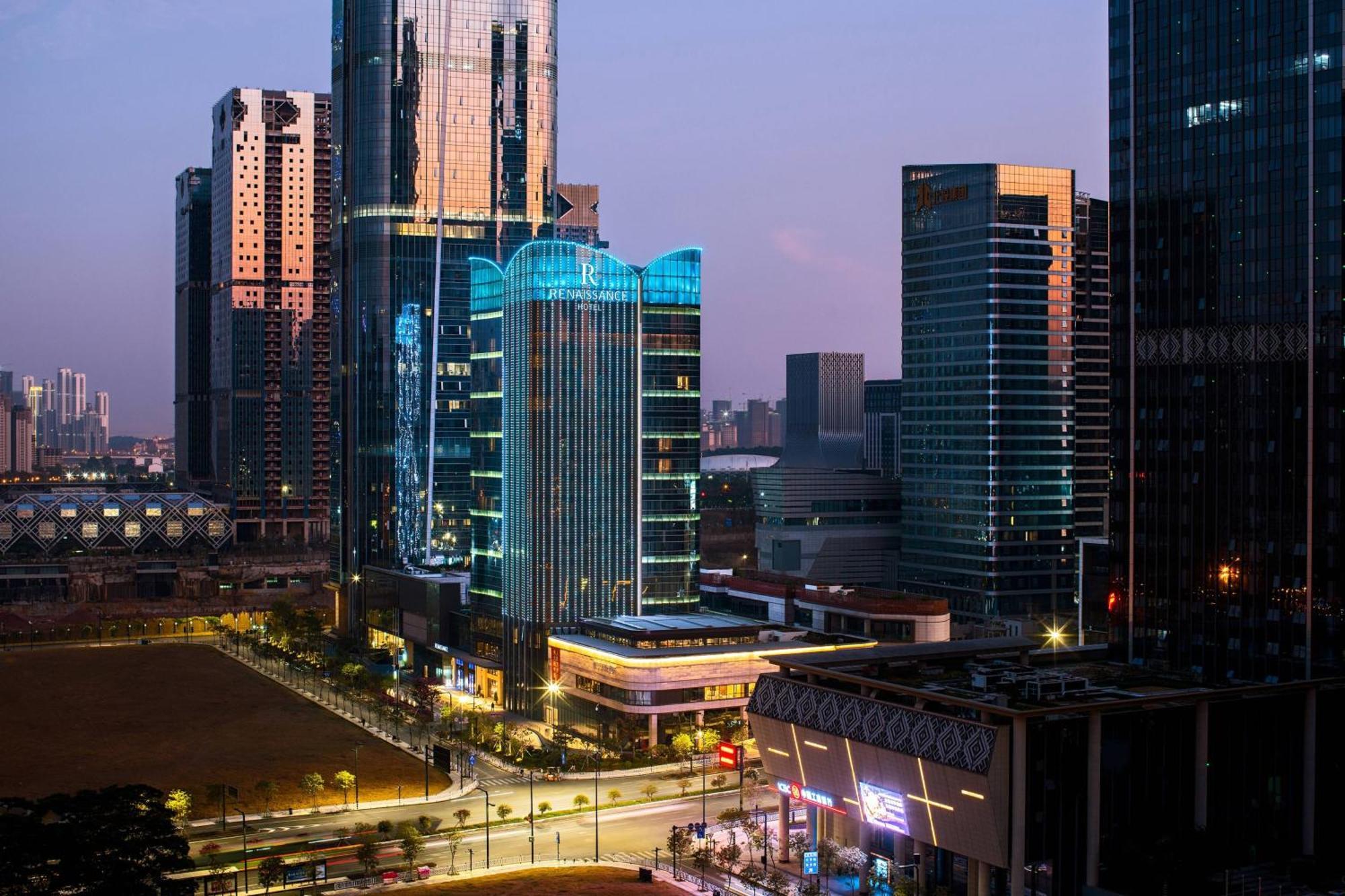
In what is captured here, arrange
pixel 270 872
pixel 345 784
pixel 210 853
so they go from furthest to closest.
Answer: pixel 345 784, pixel 210 853, pixel 270 872

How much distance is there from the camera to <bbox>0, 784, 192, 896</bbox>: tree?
79250 millimetres

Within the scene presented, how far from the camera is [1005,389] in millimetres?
182500

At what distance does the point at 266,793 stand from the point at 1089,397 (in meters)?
119

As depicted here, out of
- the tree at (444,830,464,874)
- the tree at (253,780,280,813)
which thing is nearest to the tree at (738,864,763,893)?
the tree at (444,830,464,874)

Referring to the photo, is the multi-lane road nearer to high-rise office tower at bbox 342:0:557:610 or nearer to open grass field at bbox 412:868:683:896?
open grass field at bbox 412:868:683:896

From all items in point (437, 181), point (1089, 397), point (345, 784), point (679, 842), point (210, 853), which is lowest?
point (210, 853)

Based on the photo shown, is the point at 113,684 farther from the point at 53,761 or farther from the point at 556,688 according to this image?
the point at 556,688

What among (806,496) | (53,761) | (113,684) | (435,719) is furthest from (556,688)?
(806,496)

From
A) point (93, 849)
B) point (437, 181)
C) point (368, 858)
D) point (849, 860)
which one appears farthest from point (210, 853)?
point (437, 181)

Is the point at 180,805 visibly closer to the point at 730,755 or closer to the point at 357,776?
the point at 357,776

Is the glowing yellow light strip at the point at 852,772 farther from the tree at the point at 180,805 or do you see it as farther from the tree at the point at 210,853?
the tree at the point at 180,805

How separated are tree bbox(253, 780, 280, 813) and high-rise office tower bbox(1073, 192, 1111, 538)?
10950cm

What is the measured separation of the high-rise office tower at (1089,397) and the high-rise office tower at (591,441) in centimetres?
6242

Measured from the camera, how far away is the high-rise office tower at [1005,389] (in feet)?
595
